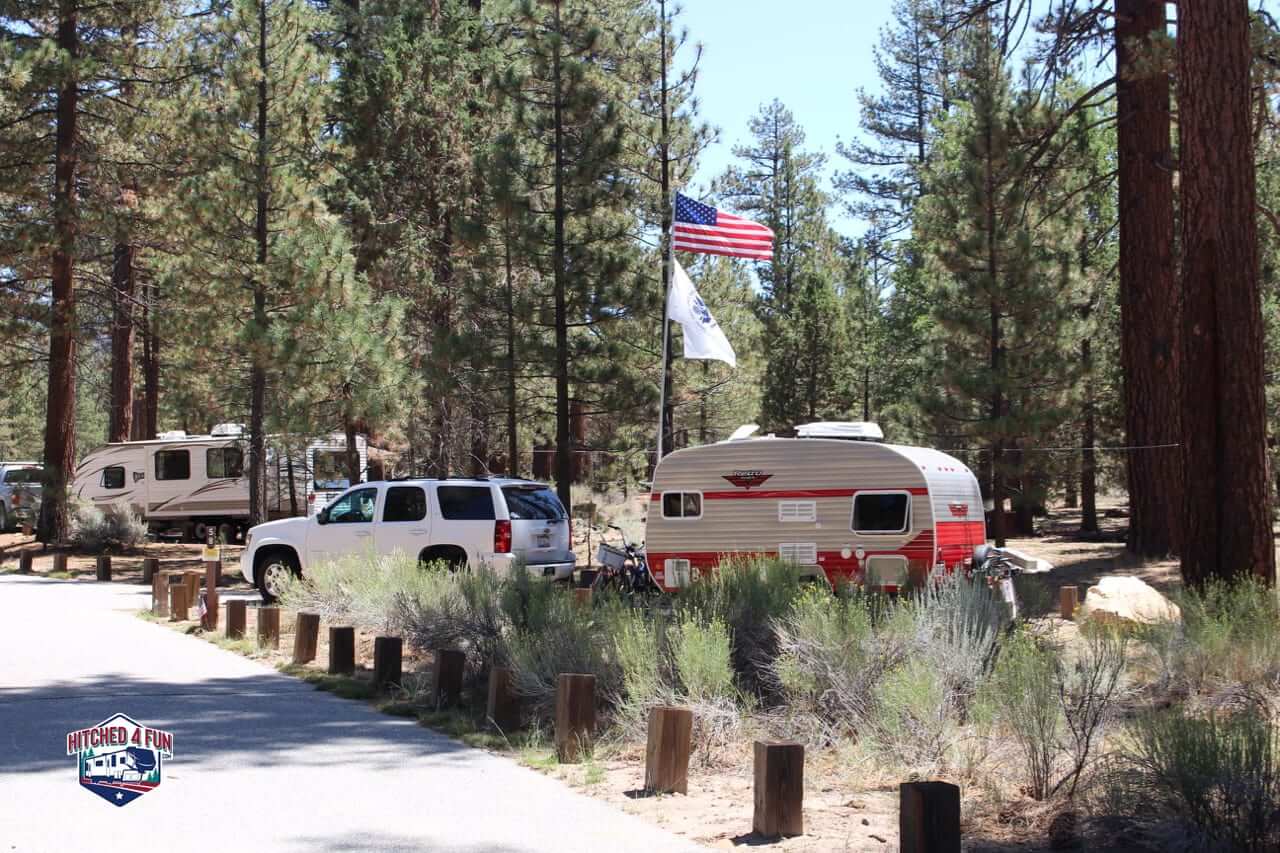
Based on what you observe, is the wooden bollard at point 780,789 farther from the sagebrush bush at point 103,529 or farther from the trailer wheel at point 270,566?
the sagebrush bush at point 103,529

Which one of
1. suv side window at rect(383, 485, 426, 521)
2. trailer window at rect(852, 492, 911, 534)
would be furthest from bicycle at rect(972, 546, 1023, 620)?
suv side window at rect(383, 485, 426, 521)

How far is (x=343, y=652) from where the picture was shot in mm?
11359

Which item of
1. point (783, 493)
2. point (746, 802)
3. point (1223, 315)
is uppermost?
point (1223, 315)

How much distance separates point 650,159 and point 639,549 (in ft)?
32.4

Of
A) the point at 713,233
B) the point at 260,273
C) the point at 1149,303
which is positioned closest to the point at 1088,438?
the point at 1149,303

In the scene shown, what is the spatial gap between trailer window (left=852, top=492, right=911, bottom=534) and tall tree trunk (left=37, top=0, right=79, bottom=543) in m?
17.0

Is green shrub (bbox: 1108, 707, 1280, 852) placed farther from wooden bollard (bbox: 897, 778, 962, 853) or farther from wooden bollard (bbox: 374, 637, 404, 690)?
wooden bollard (bbox: 374, 637, 404, 690)

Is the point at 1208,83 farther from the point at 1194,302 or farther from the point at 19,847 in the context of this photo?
the point at 19,847

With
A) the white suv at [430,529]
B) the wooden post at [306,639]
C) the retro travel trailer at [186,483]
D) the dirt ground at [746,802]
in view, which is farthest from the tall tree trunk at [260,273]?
the dirt ground at [746,802]

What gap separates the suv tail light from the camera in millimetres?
16656

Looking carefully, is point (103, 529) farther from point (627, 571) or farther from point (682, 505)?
point (682, 505)

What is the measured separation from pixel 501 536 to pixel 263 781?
30.4 feet

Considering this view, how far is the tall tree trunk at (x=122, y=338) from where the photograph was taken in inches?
1196

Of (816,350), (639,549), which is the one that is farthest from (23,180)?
(816,350)
